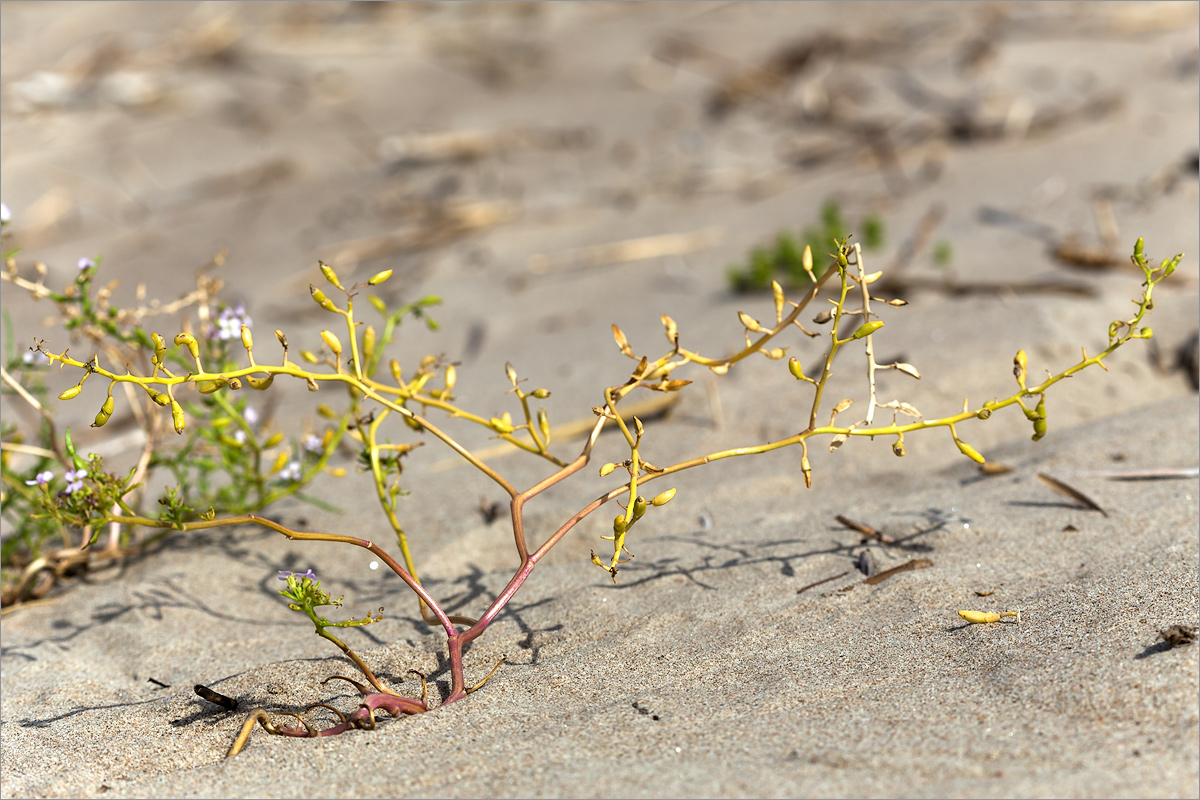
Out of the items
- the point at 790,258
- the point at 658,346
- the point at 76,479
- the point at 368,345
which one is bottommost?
the point at 76,479

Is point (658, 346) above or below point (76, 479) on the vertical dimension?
above

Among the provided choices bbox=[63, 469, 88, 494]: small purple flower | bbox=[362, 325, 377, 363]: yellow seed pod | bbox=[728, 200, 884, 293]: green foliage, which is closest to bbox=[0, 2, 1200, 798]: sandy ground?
bbox=[728, 200, 884, 293]: green foliage

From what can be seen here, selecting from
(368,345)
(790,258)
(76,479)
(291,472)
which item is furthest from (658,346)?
(76,479)

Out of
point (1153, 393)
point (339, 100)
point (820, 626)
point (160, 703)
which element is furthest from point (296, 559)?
point (339, 100)

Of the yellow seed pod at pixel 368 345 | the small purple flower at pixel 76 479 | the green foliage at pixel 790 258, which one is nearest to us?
the small purple flower at pixel 76 479

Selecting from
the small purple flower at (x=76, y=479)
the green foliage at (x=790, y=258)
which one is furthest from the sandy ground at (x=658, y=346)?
the small purple flower at (x=76, y=479)

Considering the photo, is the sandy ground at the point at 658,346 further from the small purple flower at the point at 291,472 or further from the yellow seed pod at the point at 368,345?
the yellow seed pod at the point at 368,345

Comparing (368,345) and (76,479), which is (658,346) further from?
(76,479)

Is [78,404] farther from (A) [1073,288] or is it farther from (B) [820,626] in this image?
(A) [1073,288]
